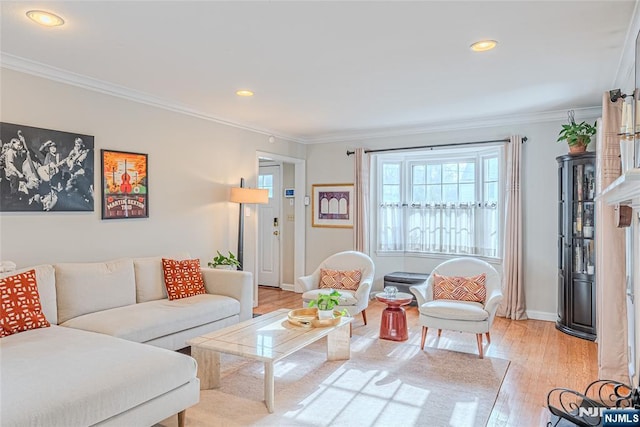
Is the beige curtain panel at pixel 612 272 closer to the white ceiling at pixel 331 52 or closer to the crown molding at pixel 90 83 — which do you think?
the white ceiling at pixel 331 52

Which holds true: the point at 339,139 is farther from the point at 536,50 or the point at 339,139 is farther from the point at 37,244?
the point at 37,244

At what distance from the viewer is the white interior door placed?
7.20m

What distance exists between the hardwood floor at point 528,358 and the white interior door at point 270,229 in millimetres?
1705

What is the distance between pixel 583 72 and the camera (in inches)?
139

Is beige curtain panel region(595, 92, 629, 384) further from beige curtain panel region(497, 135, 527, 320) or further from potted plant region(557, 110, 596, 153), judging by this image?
beige curtain panel region(497, 135, 527, 320)

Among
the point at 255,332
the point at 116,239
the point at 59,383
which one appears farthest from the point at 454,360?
the point at 116,239

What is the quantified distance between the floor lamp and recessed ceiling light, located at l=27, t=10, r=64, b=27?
266cm

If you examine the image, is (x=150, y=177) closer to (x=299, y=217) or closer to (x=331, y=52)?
(x=331, y=52)

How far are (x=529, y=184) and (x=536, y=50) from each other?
8.12 ft

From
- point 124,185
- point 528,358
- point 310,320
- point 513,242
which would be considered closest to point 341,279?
point 310,320

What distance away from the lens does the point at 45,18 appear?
8.32 ft

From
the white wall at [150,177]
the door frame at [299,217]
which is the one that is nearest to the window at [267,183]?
the door frame at [299,217]

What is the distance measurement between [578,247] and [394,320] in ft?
6.95

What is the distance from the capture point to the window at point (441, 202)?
223 inches
